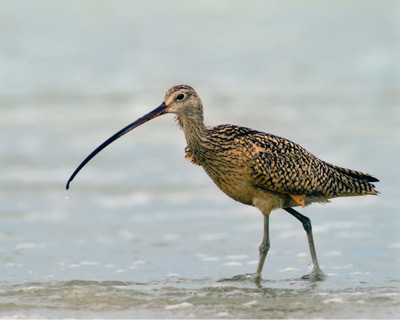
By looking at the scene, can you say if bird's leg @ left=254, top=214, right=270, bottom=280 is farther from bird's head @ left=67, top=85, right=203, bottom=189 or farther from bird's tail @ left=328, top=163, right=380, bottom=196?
bird's head @ left=67, top=85, right=203, bottom=189

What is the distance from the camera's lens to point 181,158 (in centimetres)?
1706

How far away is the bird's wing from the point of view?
10047 mm

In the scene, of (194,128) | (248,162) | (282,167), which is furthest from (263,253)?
(194,128)

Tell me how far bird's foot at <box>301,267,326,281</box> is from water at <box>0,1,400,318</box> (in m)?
0.17

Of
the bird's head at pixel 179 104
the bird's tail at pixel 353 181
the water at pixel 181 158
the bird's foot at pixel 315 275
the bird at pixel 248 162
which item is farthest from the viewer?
the bird's tail at pixel 353 181

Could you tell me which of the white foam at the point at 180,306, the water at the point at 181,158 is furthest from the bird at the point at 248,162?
the white foam at the point at 180,306

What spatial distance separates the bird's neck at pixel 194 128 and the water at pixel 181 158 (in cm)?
139

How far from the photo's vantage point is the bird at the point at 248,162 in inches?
394

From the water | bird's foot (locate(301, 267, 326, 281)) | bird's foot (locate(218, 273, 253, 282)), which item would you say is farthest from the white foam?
bird's foot (locate(301, 267, 326, 281))

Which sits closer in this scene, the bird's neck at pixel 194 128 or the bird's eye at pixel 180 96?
the bird's eye at pixel 180 96

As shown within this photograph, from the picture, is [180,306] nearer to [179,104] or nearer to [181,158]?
[179,104]

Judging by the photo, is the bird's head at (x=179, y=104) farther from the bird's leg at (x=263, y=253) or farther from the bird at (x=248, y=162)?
the bird's leg at (x=263, y=253)

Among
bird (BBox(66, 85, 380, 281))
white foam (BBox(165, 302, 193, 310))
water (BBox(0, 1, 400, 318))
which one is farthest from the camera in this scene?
bird (BBox(66, 85, 380, 281))

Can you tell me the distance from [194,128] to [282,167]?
96cm
